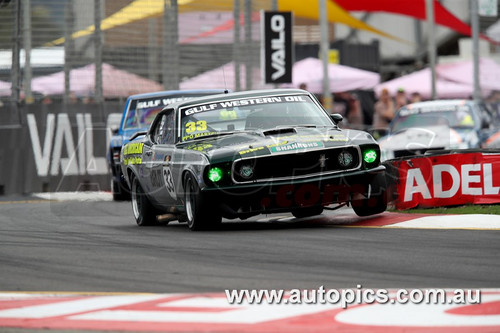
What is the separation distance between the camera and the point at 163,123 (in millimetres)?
12883

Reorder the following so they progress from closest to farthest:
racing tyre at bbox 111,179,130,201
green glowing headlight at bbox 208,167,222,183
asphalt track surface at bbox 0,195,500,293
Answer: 1. asphalt track surface at bbox 0,195,500,293
2. green glowing headlight at bbox 208,167,222,183
3. racing tyre at bbox 111,179,130,201

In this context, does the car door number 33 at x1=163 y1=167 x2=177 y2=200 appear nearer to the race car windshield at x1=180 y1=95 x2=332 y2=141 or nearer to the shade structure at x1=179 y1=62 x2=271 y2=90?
the race car windshield at x1=180 y1=95 x2=332 y2=141

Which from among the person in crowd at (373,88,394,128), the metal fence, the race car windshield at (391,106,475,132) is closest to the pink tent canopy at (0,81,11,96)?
the metal fence

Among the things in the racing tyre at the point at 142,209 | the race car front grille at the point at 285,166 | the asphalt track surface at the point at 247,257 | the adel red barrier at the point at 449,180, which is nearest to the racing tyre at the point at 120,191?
the racing tyre at the point at 142,209

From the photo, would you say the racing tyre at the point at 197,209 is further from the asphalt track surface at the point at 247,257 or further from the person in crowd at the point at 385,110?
the person in crowd at the point at 385,110

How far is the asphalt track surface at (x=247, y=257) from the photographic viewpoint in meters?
7.48

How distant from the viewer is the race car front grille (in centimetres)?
1093

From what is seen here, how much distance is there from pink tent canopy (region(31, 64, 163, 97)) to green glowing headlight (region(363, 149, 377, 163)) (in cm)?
1122

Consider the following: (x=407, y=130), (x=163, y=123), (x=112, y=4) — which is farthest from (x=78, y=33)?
(x=163, y=123)

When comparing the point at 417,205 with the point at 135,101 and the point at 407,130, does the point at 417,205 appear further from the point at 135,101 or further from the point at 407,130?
the point at 407,130

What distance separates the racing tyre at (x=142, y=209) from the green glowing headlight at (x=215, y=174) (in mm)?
2129

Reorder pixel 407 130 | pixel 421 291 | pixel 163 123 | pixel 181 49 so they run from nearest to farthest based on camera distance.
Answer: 1. pixel 421 291
2. pixel 163 123
3. pixel 407 130
4. pixel 181 49

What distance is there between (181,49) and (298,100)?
10989 mm

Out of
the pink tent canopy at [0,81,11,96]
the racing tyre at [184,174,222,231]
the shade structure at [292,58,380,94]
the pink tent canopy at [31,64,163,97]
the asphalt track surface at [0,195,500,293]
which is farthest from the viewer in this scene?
the shade structure at [292,58,380,94]
